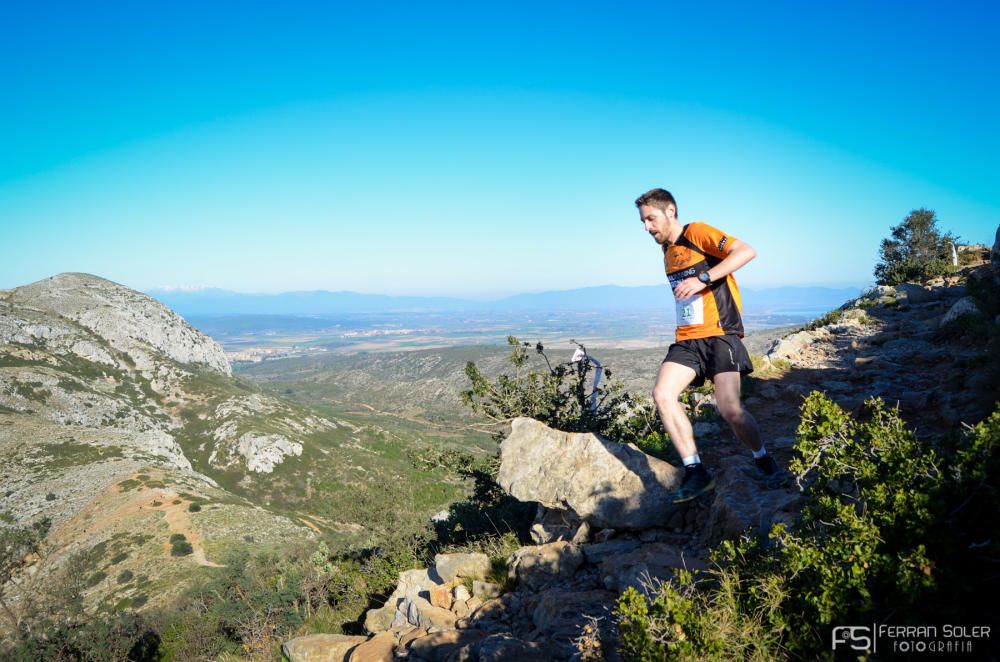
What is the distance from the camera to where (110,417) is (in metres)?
61.8

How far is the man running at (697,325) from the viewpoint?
4.57 m

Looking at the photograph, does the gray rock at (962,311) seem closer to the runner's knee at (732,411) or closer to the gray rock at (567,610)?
the runner's knee at (732,411)

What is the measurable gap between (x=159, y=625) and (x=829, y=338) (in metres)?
23.9

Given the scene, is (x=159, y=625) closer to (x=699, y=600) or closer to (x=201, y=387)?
(x=699, y=600)

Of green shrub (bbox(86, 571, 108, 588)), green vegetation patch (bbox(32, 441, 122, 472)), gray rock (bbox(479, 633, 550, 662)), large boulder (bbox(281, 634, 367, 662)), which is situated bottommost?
green shrub (bbox(86, 571, 108, 588))

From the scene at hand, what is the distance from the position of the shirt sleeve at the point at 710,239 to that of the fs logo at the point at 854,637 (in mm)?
2978

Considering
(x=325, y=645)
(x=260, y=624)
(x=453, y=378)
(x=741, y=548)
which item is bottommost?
(x=453, y=378)

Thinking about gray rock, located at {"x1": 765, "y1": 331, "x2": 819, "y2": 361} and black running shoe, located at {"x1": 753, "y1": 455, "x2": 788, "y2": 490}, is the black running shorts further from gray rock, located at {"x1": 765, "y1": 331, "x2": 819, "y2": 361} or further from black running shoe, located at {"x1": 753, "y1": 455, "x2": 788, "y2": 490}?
gray rock, located at {"x1": 765, "y1": 331, "x2": 819, "y2": 361}

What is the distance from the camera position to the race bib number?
15.4 ft

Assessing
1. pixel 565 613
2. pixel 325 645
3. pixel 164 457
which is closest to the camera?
pixel 565 613

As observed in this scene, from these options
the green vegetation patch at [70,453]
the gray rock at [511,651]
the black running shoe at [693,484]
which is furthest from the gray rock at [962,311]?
the green vegetation patch at [70,453]

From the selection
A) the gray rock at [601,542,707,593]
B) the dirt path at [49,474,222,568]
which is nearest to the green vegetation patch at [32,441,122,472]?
the dirt path at [49,474,222,568]

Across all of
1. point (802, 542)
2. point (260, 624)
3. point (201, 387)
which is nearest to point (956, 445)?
point (802, 542)

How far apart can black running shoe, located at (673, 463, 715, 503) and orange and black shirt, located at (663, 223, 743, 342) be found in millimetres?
1381
